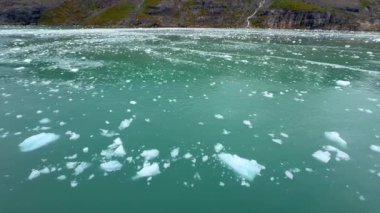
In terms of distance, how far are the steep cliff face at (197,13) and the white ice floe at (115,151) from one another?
112m

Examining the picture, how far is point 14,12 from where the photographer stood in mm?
130250

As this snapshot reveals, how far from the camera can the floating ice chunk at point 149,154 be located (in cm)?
1062

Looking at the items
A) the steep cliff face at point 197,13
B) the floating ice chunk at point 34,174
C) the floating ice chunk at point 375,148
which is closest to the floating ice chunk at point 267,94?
the floating ice chunk at point 375,148

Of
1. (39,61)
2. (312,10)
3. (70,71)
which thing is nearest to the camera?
(70,71)

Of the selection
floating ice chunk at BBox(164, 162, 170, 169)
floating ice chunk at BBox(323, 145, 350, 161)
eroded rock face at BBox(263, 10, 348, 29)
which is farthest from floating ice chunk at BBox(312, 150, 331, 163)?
eroded rock face at BBox(263, 10, 348, 29)

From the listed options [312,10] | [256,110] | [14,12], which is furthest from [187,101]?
[14,12]

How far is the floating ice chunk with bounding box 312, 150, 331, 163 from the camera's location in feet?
35.0

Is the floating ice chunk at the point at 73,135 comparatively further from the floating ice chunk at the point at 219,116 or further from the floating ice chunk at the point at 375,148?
the floating ice chunk at the point at 375,148

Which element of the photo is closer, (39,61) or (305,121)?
(305,121)

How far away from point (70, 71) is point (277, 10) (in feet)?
361

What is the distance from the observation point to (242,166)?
10188 mm

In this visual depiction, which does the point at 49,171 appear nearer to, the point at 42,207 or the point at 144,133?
the point at 42,207

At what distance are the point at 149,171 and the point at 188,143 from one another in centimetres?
235

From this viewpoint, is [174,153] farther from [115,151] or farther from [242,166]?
[242,166]
